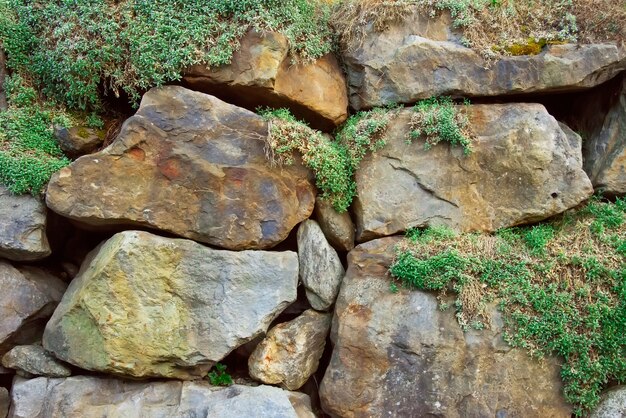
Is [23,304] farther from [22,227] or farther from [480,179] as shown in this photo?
[480,179]

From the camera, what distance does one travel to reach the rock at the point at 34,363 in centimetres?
478

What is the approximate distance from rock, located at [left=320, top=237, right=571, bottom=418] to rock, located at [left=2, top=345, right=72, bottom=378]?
8.23 ft

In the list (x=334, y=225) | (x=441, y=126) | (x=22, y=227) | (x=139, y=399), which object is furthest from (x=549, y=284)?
(x=22, y=227)

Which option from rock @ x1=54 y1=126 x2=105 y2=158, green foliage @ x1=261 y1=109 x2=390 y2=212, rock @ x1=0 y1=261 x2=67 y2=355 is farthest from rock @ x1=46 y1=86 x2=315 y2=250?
rock @ x1=0 y1=261 x2=67 y2=355

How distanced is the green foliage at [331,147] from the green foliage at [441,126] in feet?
1.14

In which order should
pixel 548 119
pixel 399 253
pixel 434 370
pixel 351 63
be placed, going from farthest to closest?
pixel 351 63 < pixel 548 119 < pixel 399 253 < pixel 434 370

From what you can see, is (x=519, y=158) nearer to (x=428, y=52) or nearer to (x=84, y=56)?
(x=428, y=52)

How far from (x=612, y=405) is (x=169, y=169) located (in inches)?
181

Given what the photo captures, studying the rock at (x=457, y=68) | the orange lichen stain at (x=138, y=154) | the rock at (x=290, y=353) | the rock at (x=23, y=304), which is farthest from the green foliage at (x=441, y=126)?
the rock at (x=23, y=304)

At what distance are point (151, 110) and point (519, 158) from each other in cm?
375

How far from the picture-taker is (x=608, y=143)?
5684 mm

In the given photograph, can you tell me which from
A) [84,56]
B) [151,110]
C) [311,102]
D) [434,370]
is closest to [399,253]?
[434,370]

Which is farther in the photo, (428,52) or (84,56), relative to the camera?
(428,52)

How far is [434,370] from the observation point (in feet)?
15.4
